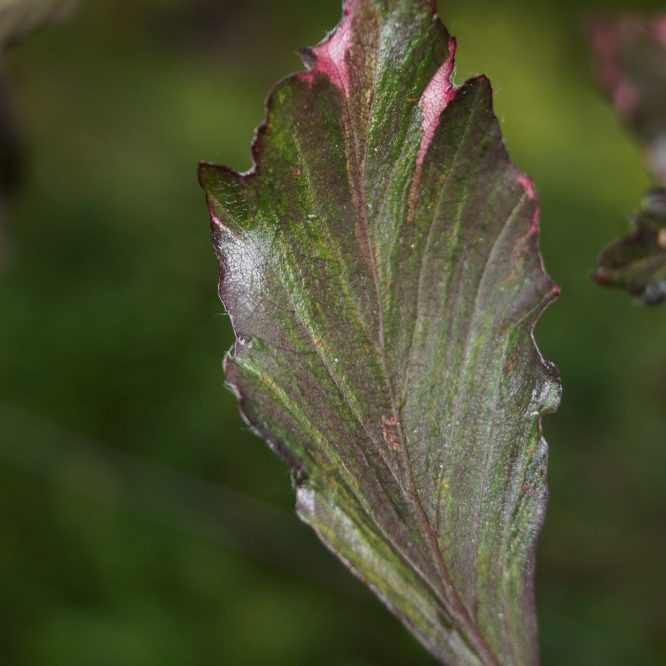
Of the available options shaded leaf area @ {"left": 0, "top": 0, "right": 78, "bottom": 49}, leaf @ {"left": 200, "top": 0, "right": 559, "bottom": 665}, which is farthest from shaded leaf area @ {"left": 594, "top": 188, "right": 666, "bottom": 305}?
shaded leaf area @ {"left": 0, "top": 0, "right": 78, "bottom": 49}

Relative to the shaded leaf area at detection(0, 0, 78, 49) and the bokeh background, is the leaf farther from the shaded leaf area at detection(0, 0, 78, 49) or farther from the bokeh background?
the bokeh background

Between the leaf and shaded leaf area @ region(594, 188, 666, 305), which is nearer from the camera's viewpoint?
the leaf

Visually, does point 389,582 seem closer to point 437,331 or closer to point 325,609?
point 437,331

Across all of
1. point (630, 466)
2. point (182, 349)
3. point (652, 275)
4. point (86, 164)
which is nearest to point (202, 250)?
point (182, 349)

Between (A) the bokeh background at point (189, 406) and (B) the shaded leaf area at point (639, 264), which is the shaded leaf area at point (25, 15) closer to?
(B) the shaded leaf area at point (639, 264)

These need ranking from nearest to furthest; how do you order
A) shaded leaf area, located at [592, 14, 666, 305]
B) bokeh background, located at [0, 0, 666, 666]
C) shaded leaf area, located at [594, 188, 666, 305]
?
shaded leaf area, located at [594, 188, 666, 305] < shaded leaf area, located at [592, 14, 666, 305] < bokeh background, located at [0, 0, 666, 666]

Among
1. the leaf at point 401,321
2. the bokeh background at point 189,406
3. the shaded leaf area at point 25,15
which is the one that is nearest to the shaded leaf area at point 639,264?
the leaf at point 401,321
